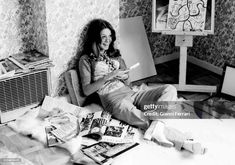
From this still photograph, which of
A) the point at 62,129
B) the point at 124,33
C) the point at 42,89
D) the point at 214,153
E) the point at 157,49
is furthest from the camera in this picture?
the point at 157,49

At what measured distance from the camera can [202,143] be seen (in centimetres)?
260

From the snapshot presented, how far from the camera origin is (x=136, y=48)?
378cm

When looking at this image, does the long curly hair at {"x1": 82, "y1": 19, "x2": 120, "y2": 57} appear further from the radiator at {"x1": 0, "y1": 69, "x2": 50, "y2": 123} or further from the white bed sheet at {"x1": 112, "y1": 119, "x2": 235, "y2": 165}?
the white bed sheet at {"x1": 112, "y1": 119, "x2": 235, "y2": 165}

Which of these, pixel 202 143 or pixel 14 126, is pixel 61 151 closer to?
pixel 14 126

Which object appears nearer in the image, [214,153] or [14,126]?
[214,153]

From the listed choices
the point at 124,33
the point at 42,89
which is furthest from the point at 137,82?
the point at 42,89

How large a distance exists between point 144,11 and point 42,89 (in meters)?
1.54

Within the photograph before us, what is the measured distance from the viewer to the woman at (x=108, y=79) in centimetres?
288

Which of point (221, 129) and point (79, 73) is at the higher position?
point (79, 73)

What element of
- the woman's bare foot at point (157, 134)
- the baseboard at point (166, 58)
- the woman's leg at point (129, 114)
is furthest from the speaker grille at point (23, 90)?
the baseboard at point (166, 58)

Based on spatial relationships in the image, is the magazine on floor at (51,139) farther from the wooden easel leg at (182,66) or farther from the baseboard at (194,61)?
the baseboard at (194,61)

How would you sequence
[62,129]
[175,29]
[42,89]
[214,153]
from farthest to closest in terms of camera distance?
[175,29]
[42,89]
[62,129]
[214,153]

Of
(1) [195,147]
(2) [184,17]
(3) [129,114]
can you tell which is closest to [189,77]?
(2) [184,17]

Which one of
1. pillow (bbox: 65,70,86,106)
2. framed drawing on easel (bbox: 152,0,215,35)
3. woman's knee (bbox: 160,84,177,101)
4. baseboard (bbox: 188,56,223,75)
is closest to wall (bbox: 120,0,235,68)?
baseboard (bbox: 188,56,223,75)
